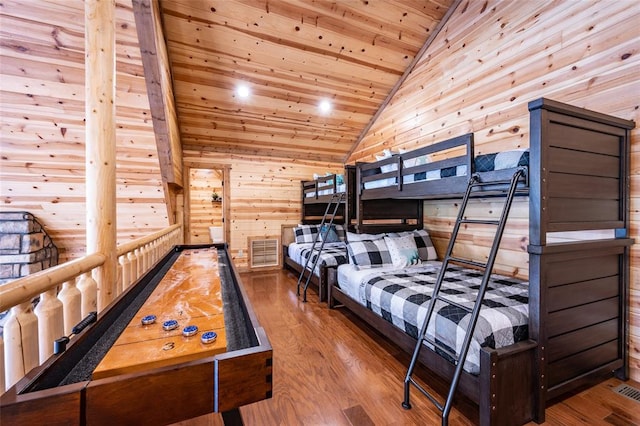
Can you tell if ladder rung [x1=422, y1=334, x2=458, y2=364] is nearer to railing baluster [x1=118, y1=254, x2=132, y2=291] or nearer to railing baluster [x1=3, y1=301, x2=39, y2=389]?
railing baluster [x1=3, y1=301, x2=39, y2=389]

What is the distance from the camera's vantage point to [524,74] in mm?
2432

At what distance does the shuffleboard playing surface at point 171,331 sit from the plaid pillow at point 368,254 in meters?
1.69

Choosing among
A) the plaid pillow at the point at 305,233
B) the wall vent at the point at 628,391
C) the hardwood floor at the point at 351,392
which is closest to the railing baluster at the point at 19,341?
the hardwood floor at the point at 351,392

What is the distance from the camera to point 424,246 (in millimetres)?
3271

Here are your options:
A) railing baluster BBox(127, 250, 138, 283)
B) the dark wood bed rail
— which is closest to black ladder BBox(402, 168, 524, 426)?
the dark wood bed rail

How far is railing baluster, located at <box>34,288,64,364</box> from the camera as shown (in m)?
1.12

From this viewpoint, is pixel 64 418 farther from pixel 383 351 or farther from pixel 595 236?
pixel 595 236

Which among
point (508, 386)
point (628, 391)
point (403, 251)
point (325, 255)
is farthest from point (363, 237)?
point (628, 391)

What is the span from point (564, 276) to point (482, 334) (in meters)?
0.62

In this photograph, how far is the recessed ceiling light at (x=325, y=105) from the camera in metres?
4.11

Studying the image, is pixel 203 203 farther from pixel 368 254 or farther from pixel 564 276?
pixel 564 276

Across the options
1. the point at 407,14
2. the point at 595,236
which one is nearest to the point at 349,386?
the point at 595,236

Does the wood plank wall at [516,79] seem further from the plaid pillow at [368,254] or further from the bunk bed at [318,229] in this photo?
the bunk bed at [318,229]

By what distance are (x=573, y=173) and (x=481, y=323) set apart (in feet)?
3.34
